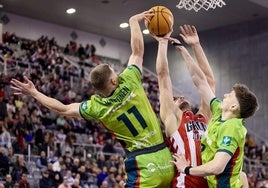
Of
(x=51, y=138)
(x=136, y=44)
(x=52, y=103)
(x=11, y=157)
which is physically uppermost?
(x=136, y=44)

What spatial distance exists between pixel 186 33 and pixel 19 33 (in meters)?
21.5

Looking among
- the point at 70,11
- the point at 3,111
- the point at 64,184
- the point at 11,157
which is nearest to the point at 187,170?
the point at 64,184

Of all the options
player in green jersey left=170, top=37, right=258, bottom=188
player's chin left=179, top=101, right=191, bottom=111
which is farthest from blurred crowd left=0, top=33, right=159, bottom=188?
player in green jersey left=170, top=37, right=258, bottom=188

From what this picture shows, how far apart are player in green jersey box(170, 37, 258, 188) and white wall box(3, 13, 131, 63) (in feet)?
72.5

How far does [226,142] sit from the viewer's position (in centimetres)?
499

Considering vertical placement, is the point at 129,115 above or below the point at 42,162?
above

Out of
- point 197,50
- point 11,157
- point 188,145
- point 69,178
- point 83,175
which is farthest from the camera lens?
point 83,175

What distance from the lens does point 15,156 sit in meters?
15.5

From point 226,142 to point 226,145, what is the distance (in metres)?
0.03

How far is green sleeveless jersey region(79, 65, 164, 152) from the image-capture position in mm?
5504

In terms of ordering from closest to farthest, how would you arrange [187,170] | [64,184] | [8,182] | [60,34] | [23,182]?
1. [187,170]
2. [8,182]
3. [23,182]
4. [64,184]
5. [60,34]

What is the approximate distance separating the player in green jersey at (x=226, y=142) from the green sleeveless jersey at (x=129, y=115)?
397mm

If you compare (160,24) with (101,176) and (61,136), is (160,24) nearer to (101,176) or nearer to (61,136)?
A: (101,176)

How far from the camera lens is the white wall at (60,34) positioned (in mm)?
26750
